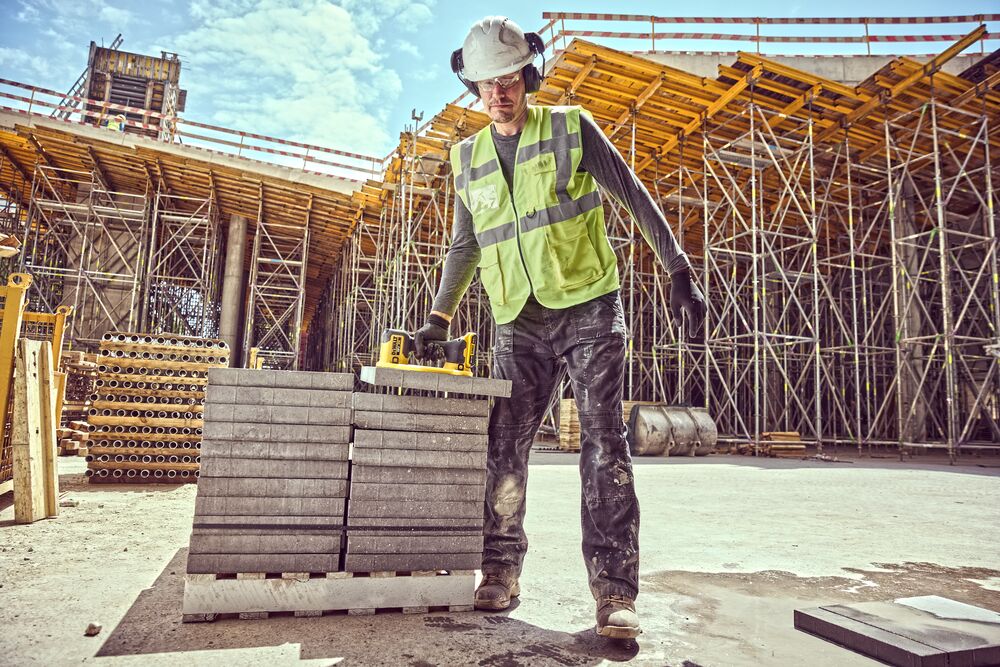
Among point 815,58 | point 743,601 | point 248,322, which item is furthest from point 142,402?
point 815,58

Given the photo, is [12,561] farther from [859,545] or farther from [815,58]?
[815,58]

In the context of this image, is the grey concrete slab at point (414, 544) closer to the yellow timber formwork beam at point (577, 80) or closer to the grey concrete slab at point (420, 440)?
the grey concrete slab at point (420, 440)

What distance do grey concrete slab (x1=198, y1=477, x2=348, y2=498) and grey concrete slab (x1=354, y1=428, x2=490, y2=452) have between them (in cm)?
20

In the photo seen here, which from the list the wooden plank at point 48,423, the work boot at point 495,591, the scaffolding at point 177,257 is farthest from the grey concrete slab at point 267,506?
the scaffolding at point 177,257

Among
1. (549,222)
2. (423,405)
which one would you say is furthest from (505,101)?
(423,405)

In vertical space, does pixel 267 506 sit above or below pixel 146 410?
below

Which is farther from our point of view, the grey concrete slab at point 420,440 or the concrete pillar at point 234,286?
the concrete pillar at point 234,286

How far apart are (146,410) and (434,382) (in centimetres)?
531

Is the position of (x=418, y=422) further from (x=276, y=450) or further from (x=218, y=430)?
(x=218, y=430)

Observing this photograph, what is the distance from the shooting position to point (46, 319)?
7.20 metres

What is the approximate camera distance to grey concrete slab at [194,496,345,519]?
2.45 metres

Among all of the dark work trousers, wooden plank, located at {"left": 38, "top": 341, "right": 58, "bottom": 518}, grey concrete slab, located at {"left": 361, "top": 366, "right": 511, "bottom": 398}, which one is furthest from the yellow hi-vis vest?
wooden plank, located at {"left": 38, "top": 341, "right": 58, "bottom": 518}

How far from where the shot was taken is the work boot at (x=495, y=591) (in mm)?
2629

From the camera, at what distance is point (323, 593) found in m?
2.47
